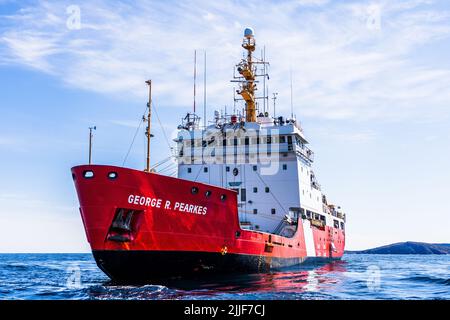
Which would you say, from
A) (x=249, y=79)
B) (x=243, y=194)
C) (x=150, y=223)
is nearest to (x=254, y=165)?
(x=243, y=194)

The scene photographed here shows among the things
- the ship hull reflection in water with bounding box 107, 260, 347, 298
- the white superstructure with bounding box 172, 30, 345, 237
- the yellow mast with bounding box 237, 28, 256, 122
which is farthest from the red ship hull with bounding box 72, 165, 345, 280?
the yellow mast with bounding box 237, 28, 256, 122

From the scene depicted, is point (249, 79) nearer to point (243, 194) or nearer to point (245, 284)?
point (243, 194)

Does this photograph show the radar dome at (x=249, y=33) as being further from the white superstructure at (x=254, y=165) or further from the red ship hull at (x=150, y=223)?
the red ship hull at (x=150, y=223)

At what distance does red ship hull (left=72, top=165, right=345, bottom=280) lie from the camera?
16781 millimetres

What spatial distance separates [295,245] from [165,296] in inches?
542

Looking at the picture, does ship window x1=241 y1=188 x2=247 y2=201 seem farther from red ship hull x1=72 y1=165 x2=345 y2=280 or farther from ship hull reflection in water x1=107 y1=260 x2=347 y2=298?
red ship hull x1=72 y1=165 x2=345 y2=280

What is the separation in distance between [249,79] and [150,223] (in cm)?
1714

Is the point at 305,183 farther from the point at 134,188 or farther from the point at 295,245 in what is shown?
the point at 134,188

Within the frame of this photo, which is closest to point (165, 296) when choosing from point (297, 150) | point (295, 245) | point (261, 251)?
point (261, 251)

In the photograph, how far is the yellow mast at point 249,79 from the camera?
1231 inches

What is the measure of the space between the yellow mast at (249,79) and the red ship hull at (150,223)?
1316 cm

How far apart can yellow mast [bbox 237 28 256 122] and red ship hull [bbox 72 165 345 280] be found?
43.2 ft

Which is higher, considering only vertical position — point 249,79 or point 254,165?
point 249,79

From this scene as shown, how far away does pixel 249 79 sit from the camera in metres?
31.8
